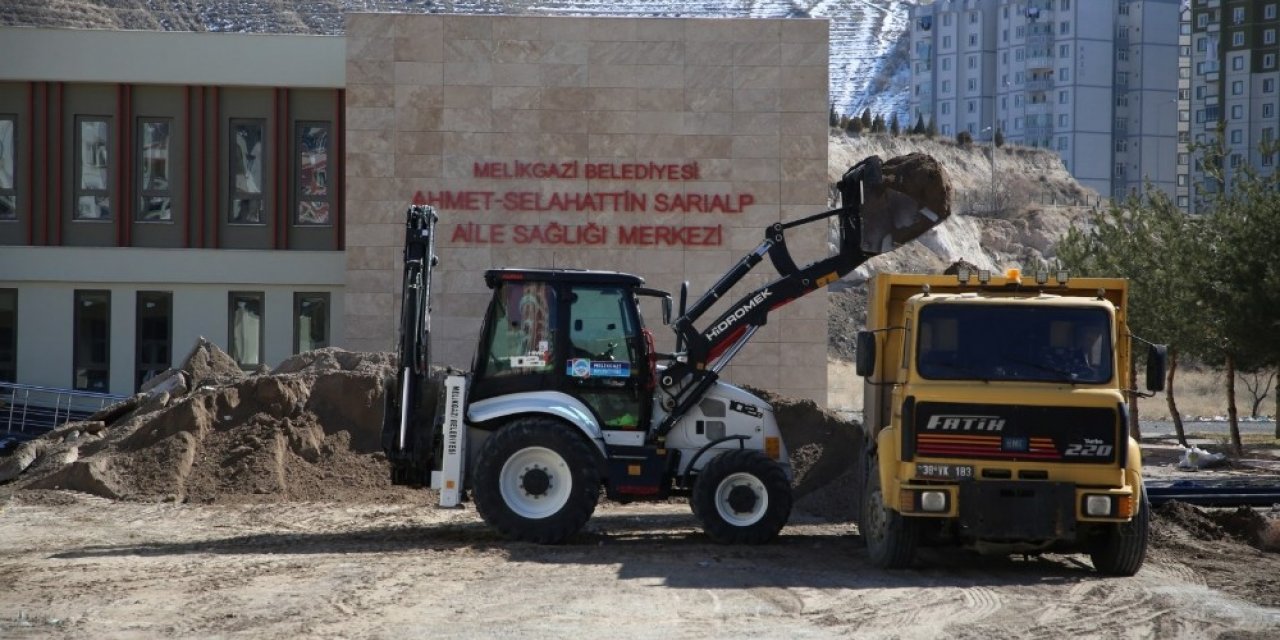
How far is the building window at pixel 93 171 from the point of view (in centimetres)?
2983

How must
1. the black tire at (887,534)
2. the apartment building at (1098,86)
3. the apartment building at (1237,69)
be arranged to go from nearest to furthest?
the black tire at (887,534) → the apartment building at (1237,69) → the apartment building at (1098,86)

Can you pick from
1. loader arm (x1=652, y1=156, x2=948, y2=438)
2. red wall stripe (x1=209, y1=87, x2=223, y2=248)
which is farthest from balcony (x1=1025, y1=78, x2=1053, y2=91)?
loader arm (x1=652, y1=156, x2=948, y2=438)

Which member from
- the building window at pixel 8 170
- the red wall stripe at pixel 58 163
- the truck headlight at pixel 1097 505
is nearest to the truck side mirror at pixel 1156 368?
the truck headlight at pixel 1097 505

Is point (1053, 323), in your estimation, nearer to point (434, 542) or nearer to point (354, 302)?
point (434, 542)

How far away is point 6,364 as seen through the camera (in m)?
29.8

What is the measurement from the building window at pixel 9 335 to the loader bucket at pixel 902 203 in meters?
20.0

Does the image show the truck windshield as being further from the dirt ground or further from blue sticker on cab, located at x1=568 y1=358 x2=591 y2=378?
blue sticker on cab, located at x1=568 y1=358 x2=591 y2=378

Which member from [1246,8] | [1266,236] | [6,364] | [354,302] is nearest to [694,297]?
[354,302]

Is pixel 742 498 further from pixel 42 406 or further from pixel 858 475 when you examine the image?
pixel 42 406

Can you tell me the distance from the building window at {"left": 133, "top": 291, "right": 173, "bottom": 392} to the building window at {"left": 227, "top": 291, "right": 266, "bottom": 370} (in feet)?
3.98

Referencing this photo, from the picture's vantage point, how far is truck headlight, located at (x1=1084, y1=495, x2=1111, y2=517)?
1261 cm

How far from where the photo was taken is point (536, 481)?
584 inches

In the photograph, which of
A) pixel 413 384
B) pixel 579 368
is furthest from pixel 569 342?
pixel 413 384

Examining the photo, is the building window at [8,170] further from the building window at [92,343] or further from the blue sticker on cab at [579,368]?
the blue sticker on cab at [579,368]
